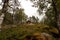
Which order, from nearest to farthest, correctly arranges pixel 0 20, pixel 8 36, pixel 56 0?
pixel 8 36 → pixel 56 0 → pixel 0 20

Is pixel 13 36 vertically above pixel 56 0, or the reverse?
pixel 56 0

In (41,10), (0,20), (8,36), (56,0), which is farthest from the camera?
(41,10)

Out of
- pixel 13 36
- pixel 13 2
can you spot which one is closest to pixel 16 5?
pixel 13 2

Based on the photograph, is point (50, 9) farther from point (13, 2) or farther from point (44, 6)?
point (13, 2)

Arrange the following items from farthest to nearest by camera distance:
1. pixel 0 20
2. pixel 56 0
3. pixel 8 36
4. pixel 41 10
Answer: pixel 41 10
pixel 0 20
pixel 56 0
pixel 8 36

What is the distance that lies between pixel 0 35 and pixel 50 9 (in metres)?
7.44

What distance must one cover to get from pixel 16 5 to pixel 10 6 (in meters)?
0.68

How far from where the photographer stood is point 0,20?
20.9m

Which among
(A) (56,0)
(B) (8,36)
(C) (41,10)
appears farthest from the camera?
(C) (41,10)

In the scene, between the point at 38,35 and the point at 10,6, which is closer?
the point at 38,35

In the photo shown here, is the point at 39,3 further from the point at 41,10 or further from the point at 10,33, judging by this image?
the point at 10,33

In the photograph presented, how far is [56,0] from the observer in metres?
18.8

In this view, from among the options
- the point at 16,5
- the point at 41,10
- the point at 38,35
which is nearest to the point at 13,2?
the point at 16,5

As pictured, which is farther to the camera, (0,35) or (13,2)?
(13,2)
